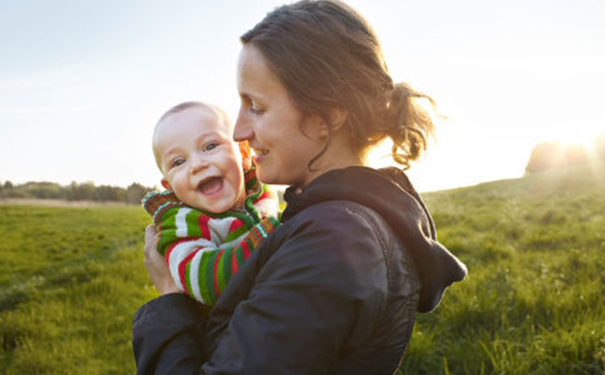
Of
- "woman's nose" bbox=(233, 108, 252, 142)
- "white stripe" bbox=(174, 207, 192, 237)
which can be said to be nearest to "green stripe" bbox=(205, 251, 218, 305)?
"white stripe" bbox=(174, 207, 192, 237)

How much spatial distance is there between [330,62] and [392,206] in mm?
545

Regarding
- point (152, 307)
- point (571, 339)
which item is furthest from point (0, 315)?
point (571, 339)

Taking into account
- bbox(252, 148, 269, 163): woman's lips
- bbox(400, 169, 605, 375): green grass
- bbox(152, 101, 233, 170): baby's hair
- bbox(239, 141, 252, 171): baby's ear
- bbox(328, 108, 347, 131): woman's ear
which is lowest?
bbox(400, 169, 605, 375): green grass

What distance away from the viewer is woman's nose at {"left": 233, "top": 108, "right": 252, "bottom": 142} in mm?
1788

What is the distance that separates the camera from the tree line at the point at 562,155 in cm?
2983

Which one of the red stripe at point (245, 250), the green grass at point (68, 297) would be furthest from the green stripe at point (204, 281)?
the green grass at point (68, 297)

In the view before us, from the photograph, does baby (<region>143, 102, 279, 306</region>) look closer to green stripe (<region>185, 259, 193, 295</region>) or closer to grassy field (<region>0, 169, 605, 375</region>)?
green stripe (<region>185, 259, 193, 295</region>)

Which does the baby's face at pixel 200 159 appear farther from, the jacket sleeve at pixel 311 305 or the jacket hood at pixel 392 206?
the jacket sleeve at pixel 311 305

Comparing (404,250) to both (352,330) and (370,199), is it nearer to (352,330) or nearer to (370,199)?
(370,199)

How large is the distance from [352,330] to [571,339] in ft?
9.45

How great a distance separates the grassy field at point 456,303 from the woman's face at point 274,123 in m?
2.23

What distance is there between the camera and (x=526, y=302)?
15.0ft

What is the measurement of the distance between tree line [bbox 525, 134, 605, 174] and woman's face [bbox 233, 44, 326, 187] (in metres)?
29.0

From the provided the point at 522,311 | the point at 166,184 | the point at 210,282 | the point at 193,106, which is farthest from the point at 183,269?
the point at 522,311
